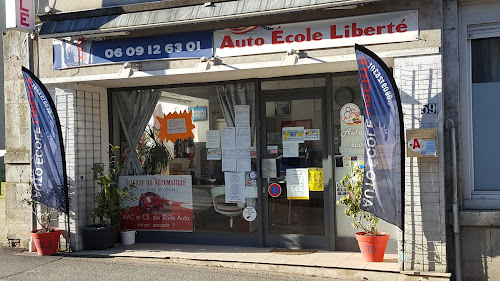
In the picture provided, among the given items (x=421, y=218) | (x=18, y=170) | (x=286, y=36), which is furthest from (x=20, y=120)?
(x=421, y=218)

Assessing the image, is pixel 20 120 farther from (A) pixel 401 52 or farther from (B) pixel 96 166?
(A) pixel 401 52

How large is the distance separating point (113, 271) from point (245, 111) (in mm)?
3007

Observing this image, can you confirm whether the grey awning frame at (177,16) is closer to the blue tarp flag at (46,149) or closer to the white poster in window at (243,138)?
the blue tarp flag at (46,149)

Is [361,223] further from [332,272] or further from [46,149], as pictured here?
[46,149]

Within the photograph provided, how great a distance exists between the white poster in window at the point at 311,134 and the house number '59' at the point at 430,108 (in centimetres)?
184

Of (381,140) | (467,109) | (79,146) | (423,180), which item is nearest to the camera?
(381,140)

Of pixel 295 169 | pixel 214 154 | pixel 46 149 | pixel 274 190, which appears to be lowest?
pixel 274 190

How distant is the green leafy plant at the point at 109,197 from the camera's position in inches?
348

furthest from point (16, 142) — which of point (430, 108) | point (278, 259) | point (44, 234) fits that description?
point (430, 108)

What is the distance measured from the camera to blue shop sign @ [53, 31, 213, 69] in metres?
8.10

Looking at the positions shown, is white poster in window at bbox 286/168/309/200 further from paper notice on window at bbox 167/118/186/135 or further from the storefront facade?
paper notice on window at bbox 167/118/186/135

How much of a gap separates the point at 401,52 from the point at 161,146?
4.18m

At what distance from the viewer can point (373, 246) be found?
289 inches

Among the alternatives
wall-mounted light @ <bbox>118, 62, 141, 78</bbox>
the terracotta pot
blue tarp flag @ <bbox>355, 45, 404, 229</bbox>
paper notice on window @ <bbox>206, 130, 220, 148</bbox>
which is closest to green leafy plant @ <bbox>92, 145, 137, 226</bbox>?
wall-mounted light @ <bbox>118, 62, 141, 78</bbox>
